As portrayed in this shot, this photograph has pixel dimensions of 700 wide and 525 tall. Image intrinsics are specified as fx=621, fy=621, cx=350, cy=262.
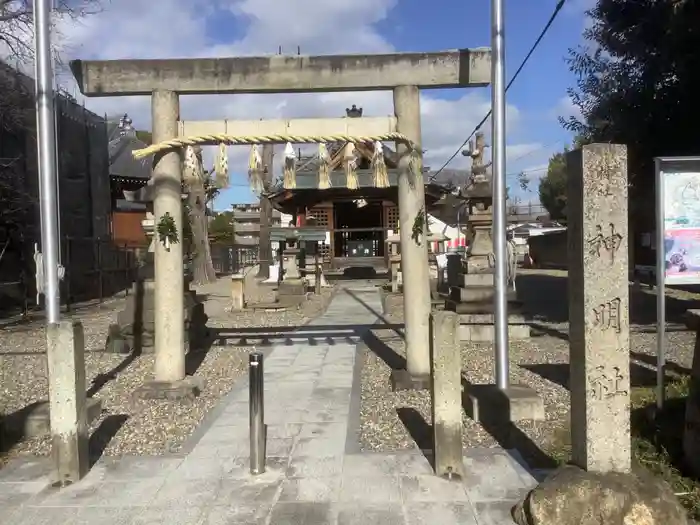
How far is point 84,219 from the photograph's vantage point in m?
22.2

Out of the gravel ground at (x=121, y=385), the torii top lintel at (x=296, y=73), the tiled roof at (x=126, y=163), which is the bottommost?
the gravel ground at (x=121, y=385)

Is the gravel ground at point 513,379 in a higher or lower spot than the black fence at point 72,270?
lower

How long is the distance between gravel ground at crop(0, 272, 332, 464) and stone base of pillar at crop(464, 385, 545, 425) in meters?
2.78

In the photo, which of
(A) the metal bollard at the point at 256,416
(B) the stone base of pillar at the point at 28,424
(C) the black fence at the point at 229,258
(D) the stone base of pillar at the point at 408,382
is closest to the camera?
(A) the metal bollard at the point at 256,416

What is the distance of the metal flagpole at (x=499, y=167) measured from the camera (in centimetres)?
635

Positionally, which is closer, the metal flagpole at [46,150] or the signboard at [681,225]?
the signboard at [681,225]

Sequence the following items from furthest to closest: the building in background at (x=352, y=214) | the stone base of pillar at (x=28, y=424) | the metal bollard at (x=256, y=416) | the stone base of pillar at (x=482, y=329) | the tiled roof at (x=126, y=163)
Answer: the tiled roof at (x=126, y=163) < the building in background at (x=352, y=214) < the stone base of pillar at (x=482, y=329) < the stone base of pillar at (x=28, y=424) < the metal bollard at (x=256, y=416)

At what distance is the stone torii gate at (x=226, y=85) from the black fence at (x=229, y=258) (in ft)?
103

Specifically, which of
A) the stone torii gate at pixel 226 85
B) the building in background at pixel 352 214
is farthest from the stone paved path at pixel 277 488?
the building in background at pixel 352 214

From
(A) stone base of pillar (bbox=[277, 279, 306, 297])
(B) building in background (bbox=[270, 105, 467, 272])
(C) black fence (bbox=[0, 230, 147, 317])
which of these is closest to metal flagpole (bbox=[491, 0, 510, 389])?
(C) black fence (bbox=[0, 230, 147, 317])

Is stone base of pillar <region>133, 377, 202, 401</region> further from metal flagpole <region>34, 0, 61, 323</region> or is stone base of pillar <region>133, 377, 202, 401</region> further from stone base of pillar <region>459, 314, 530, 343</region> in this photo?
stone base of pillar <region>459, 314, 530, 343</region>

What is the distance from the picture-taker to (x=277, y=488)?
4496mm

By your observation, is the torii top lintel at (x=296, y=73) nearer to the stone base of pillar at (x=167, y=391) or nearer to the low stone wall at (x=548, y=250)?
the stone base of pillar at (x=167, y=391)

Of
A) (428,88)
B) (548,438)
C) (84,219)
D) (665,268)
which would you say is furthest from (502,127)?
(84,219)
